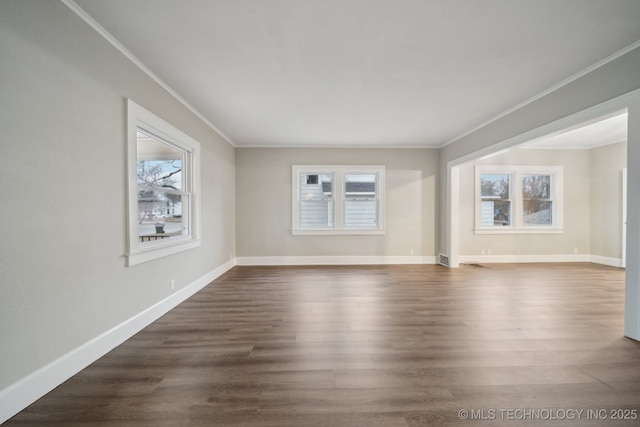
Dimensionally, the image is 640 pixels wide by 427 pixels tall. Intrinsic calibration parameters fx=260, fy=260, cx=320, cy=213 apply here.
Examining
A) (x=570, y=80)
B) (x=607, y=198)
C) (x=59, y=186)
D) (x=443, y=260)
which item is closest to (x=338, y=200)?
(x=443, y=260)

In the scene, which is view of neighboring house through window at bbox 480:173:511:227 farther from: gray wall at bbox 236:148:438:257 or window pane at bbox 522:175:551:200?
gray wall at bbox 236:148:438:257

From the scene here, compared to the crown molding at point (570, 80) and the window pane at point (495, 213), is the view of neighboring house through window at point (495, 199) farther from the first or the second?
the crown molding at point (570, 80)

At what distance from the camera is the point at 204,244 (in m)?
4.27

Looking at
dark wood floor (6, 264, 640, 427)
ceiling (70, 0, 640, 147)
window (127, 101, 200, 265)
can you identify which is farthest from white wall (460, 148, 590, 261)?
window (127, 101, 200, 265)

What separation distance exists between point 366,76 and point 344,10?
0.97 m

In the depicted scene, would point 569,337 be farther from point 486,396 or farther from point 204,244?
point 204,244

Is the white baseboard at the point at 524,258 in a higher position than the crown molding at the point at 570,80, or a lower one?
lower

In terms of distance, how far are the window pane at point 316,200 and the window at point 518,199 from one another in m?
3.58

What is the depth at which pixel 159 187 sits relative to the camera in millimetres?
3080

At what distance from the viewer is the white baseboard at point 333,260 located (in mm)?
5914

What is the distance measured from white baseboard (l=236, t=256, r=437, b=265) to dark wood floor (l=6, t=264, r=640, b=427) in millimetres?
2206

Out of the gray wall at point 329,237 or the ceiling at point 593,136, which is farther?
the gray wall at point 329,237

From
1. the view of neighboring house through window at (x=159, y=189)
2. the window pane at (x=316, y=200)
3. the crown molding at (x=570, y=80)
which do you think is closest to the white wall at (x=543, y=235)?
the crown molding at (x=570, y=80)

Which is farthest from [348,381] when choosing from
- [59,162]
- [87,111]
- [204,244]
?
[204,244]
